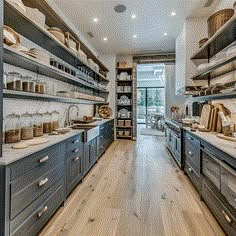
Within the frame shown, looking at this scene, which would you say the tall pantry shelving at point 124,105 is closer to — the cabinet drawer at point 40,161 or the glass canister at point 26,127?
the glass canister at point 26,127

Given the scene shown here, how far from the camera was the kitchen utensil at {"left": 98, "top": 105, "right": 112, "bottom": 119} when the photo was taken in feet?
20.7

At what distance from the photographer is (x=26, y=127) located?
7.34 ft

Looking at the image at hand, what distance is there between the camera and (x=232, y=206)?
5.16 ft

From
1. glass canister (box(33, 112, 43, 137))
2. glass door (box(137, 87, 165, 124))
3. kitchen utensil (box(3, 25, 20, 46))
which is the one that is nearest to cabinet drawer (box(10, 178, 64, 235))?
glass canister (box(33, 112, 43, 137))

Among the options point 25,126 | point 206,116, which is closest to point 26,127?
point 25,126

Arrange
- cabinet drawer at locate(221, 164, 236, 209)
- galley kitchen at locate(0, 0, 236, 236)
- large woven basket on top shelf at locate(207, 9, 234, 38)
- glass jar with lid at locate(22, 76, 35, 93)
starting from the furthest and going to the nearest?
1. large woven basket on top shelf at locate(207, 9, 234, 38)
2. glass jar with lid at locate(22, 76, 35, 93)
3. galley kitchen at locate(0, 0, 236, 236)
4. cabinet drawer at locate(221, 164, 236, 209)

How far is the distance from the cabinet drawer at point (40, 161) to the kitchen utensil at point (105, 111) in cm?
409

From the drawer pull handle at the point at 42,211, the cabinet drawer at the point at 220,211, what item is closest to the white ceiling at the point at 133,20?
the cabinet drawer at the point at 220,211

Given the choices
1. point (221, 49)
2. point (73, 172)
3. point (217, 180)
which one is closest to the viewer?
point (217, 180)

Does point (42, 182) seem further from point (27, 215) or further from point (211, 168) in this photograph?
point (211, 168)

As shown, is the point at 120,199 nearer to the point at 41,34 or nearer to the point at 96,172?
the point at 96,172

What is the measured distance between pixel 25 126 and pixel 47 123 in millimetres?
504

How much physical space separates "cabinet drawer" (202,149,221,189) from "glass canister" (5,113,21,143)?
6.92 feet

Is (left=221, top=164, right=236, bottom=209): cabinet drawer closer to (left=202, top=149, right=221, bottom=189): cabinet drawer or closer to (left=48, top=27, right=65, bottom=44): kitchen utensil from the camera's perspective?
(left=202, top=149, right=221, bottom=189): cabinet drawer
